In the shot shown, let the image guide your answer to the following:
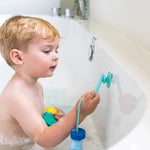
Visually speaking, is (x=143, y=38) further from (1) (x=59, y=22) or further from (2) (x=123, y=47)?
(1) (x=59, y=22)

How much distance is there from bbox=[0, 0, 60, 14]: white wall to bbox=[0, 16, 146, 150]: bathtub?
34 centimetres

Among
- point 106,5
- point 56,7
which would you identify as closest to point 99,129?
point 106,5

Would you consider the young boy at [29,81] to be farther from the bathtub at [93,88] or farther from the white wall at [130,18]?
the white wall at [130,18]

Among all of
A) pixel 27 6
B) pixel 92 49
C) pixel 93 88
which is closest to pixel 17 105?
pixel 93 88

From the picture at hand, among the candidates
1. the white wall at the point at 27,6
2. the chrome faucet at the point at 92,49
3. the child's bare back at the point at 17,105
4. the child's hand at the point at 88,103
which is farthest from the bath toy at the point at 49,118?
the white wall at the point at 27,6

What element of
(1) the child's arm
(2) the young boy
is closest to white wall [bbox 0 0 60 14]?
(2) the young boy

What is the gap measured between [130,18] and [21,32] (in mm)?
524

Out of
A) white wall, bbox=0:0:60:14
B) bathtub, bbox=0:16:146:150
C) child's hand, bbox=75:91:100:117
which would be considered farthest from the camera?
white wall, bbox=0:0:60:14

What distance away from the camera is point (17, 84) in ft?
2.66

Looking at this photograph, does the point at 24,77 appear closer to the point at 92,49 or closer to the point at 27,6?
the point at 92,49

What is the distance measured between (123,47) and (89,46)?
0.26 m

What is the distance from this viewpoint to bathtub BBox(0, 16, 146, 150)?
609mm

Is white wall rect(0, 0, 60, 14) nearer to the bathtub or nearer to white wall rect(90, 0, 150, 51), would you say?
the bathtub

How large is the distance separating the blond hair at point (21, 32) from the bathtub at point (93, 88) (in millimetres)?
217
